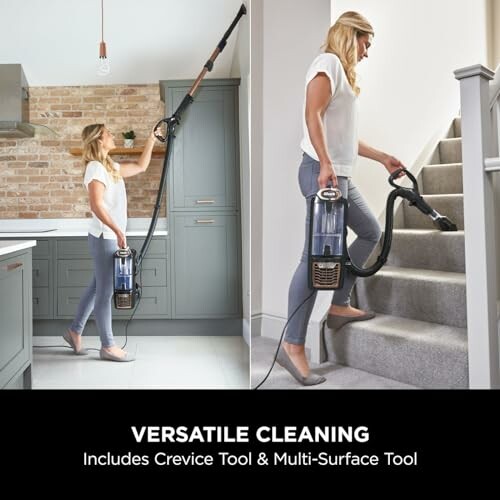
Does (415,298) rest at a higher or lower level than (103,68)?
lower

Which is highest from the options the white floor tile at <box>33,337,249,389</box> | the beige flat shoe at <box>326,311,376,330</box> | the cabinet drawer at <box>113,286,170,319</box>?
the cabinet drawer at <box>113,286,170,319</box>

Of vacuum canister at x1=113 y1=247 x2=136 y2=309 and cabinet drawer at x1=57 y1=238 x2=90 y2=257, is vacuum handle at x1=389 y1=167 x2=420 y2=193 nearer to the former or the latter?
vacuum canister at x1=113 y1=247 x2=136 y2=309

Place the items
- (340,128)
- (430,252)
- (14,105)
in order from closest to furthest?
(340,128) < (430,252) < (14,105)

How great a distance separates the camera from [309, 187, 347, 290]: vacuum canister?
1334 millimetres

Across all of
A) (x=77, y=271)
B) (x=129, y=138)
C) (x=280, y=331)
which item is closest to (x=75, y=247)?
(x=77, y=271)

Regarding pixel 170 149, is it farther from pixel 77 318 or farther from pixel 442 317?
pixel 442 317

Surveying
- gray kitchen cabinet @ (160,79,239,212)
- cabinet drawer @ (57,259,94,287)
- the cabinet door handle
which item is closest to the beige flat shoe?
gray kitchen cabinet @ (160,79,239,212)

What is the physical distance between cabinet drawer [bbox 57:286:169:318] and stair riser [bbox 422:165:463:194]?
99 cm

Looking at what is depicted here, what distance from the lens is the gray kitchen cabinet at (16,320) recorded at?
1.57m

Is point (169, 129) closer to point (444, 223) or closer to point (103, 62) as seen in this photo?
point (103, 62)

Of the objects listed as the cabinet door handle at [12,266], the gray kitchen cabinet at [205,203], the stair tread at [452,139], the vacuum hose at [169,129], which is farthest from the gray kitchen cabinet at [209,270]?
the stair tread at [452,139]

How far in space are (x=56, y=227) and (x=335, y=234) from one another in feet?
3.32

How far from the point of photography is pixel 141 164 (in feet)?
5.21
